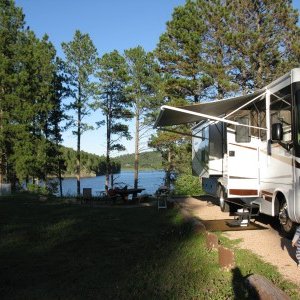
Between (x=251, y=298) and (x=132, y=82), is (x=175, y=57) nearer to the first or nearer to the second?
(x=132, y=82)

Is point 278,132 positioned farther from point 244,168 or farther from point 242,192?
point 242,192

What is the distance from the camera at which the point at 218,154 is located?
14242 millimetres

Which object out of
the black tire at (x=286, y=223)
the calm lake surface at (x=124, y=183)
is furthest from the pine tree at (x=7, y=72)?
the black tire at (x=286, y=223)

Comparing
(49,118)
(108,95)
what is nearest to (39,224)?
(49,118)

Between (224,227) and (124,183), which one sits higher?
(124,183)

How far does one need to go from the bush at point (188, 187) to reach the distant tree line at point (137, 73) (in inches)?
270

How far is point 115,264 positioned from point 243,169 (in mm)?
4740

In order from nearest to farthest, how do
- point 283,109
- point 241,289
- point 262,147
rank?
1. point 241,289
2. point 283,109
3. point 262,147

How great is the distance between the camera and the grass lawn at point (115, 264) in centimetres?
574

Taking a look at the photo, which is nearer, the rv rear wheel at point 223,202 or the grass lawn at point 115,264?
the grass lawn at point 115,264

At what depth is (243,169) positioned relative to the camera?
35.2 feet

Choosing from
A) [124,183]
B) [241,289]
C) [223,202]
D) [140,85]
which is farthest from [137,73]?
[241,289]

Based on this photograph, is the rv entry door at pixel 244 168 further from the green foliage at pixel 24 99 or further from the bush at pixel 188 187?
the green foliage at pixel 24 99

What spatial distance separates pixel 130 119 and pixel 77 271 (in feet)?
111
